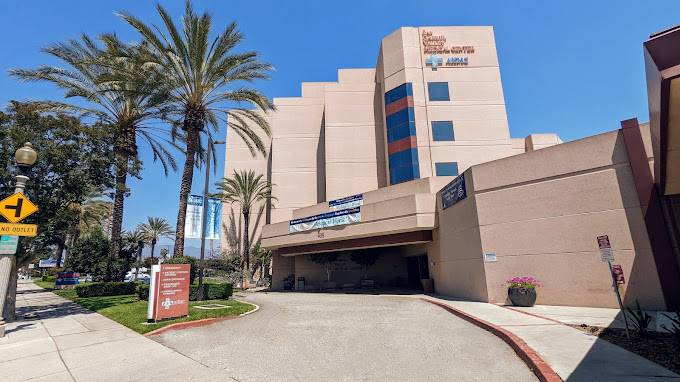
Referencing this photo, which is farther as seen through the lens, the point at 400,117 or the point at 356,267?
the point at 400,117

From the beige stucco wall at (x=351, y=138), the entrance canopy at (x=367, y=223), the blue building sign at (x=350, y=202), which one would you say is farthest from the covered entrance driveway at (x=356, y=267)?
the beige stucco wall at (x=351, y=138)

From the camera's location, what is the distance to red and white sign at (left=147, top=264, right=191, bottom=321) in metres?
10.9

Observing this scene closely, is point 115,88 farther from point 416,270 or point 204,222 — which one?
point 416,270

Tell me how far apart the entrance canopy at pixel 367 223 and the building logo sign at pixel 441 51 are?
1694 cm

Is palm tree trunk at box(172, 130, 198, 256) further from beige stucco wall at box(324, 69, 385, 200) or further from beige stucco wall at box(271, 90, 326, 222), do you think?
beige stucco wall at box(271, 90, 326, 222)

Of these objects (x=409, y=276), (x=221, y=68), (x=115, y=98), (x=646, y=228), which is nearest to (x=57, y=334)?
(x=221, y=68)

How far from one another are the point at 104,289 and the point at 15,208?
45.2ft

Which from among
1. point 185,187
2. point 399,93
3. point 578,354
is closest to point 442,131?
point 399,93

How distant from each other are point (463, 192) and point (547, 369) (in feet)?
37.9

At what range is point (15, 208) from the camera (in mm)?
9828

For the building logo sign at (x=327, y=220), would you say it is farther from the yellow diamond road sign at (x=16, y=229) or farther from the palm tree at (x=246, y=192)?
the yellow diamond road sign at (x=16, y=229)

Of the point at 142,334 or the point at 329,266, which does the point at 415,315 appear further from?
the point at 329,266

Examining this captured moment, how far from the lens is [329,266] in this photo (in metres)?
30.9

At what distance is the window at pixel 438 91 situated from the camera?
3275 cm
